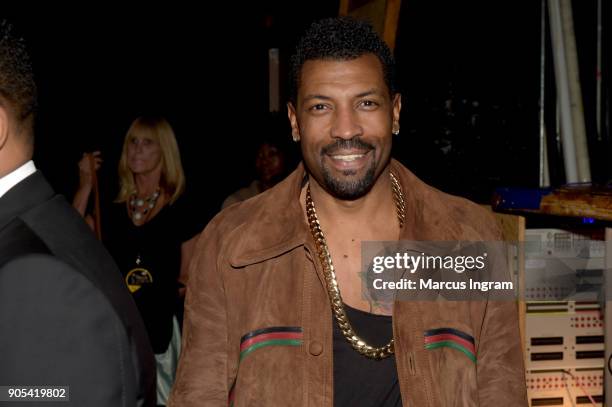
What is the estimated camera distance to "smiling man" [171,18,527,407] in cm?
217

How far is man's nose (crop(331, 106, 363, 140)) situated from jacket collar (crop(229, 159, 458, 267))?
1.07 ft

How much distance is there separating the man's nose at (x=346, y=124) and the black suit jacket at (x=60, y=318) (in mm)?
1180

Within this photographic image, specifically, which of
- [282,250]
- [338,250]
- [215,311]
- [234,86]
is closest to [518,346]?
[338,250]

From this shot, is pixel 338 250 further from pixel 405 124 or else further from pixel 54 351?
pixel 405 124

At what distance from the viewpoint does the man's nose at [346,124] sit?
7.65 feet

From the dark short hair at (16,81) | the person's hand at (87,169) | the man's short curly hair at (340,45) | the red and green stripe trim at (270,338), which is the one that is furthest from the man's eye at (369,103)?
the person's hand at (87,169)

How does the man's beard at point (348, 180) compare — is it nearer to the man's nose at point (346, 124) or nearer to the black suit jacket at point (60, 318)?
the man's nose at point (346, 124)

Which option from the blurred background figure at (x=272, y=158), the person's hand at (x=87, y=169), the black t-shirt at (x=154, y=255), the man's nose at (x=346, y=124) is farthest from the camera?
the blurred background figure at (x=272, y=158)

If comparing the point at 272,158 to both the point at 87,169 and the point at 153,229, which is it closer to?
the point at 87,169

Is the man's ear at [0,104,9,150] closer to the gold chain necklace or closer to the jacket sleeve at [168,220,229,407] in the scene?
the jacket sleeve at [168,220,229,407]

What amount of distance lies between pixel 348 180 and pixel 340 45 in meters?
0.52

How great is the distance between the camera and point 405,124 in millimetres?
3934

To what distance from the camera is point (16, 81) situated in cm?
153

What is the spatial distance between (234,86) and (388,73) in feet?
20.0
